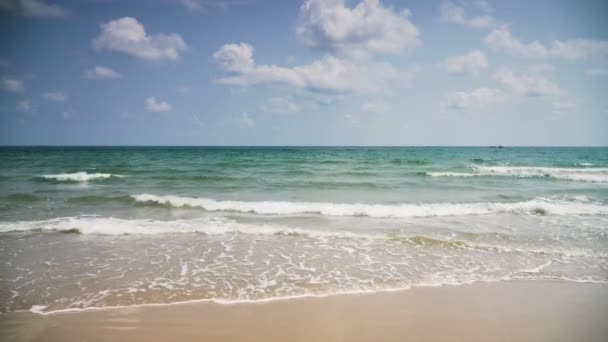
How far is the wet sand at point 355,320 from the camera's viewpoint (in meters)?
4.31

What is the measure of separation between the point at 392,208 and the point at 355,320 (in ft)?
30.4

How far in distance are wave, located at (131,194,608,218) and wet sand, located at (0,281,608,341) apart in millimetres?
7155

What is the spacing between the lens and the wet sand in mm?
4312

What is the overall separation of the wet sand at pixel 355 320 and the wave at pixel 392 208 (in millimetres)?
7155

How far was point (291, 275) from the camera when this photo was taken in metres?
6.57

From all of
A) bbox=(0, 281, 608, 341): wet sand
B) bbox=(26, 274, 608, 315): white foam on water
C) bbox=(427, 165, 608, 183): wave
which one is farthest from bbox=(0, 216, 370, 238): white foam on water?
bbox=(427, 165, 608, 183): wave

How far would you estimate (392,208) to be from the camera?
13.5 meters

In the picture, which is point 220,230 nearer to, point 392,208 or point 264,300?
point 264,300

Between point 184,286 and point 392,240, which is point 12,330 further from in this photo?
point 392,240

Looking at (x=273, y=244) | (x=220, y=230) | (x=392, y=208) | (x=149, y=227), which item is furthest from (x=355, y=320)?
(x=392, y=208)

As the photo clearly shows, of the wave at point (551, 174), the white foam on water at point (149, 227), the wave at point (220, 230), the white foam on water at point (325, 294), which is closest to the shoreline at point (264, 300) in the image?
the white foam on water at point (325, 294)

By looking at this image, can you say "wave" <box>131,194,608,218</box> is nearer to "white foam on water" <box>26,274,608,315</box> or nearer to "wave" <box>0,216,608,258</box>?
"wave" <box>0,216,608,258</box>

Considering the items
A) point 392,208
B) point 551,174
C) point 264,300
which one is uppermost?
point 551,174

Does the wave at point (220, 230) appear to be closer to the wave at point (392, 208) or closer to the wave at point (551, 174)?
the wave at point (392, 208)
